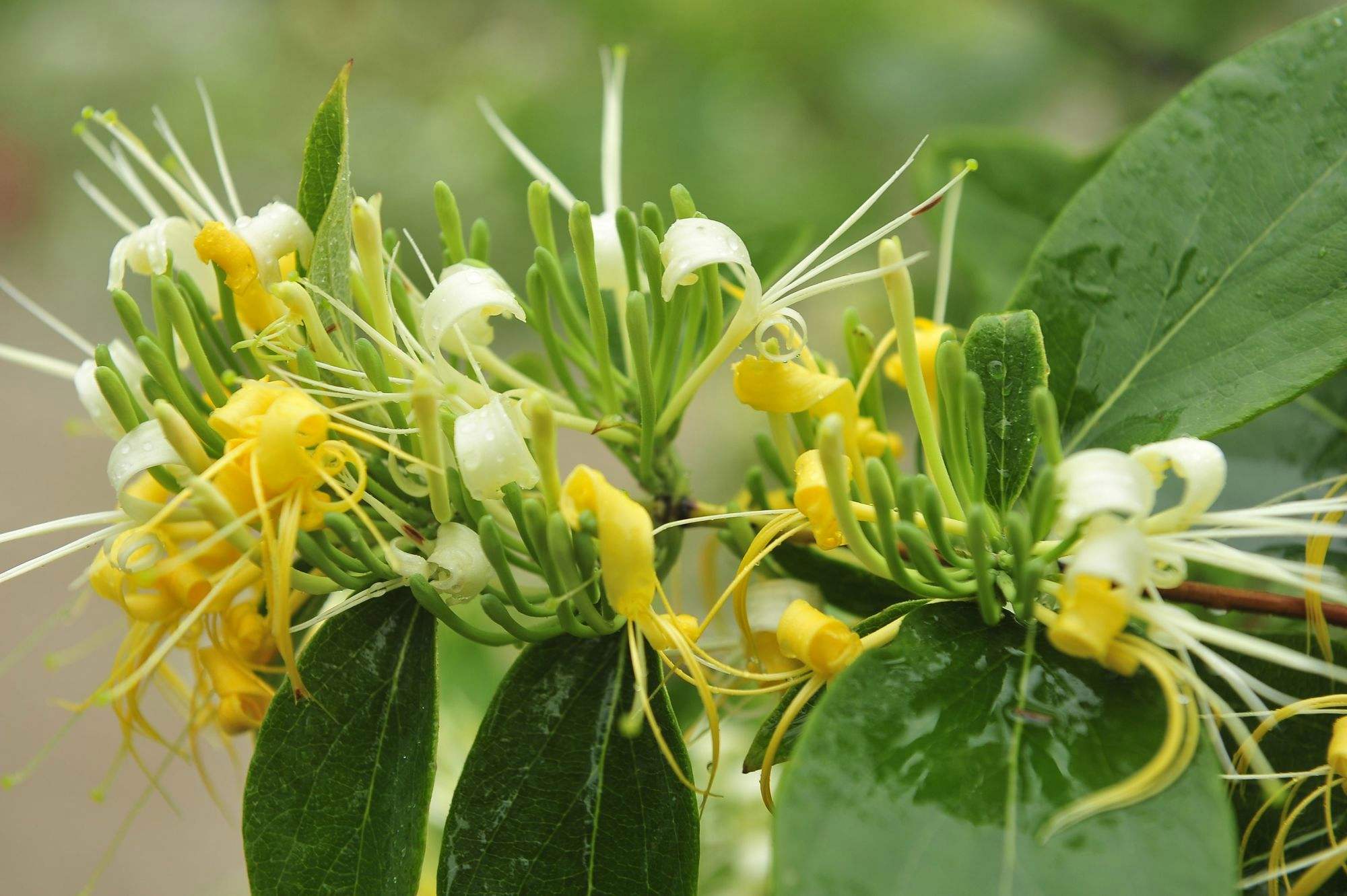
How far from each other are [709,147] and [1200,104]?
123cm

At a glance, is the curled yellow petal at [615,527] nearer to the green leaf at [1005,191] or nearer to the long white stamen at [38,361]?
the long white stamen at [38,361]

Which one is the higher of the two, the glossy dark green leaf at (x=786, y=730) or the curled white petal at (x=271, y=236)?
the curled white petal at (x=271, y=236)

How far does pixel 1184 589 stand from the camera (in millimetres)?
561

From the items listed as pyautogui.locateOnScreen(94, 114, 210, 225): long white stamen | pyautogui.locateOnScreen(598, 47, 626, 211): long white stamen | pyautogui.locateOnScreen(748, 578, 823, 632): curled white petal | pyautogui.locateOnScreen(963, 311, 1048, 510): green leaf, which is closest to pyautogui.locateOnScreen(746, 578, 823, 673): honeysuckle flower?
pyautogui.locateOnScreen(748, 578, 823, 632): curled white petal

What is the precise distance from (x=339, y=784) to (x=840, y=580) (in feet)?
0.91

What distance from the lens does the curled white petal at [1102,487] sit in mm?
397

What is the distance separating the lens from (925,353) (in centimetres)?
58

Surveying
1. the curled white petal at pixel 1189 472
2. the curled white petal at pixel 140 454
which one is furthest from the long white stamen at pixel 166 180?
the curled white petal at pixel 1189 472

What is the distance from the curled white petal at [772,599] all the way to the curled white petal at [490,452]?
0.46 ft

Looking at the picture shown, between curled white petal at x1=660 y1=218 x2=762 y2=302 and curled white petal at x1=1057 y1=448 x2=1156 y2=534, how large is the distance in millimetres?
159

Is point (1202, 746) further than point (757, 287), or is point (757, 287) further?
point (757, 287)

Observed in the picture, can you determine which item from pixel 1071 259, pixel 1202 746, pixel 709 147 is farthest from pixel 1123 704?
pixel 709 147

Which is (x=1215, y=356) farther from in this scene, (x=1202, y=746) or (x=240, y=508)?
(x=240, y=508)

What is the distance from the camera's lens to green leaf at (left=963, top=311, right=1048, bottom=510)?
0.51 m
